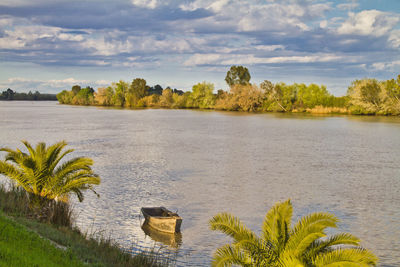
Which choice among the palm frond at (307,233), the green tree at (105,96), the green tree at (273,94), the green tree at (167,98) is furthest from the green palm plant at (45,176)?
the green tree at (105,96)

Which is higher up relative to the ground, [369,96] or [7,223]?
[369,96]

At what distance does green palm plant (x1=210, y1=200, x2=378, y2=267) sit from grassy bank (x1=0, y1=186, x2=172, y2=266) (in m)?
2.35

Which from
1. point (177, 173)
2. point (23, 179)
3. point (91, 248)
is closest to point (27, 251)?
point (91, 248)

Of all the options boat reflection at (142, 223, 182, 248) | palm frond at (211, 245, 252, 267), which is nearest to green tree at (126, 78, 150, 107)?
boat reflection at (142, 223, 182, 248)

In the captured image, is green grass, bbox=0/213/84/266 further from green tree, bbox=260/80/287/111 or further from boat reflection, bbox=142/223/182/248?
green tree, bbox=260/80/287/111

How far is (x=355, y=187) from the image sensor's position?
955 inches

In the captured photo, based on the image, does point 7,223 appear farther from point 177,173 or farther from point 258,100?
point 258,100

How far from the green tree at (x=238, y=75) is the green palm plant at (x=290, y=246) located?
442 feet

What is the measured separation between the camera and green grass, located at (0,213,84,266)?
8180 mm

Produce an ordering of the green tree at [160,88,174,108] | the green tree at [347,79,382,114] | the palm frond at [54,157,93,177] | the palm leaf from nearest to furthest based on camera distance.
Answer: the palm leaf, the palm frond at [54,157,93,177], the green tree at [347,79,382,114], the green tree at [160,88,174,108]

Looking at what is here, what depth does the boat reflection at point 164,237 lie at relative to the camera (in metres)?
14.8

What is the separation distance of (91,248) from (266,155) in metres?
26.6

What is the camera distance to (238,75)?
14425cm

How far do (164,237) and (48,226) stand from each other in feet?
14.3
